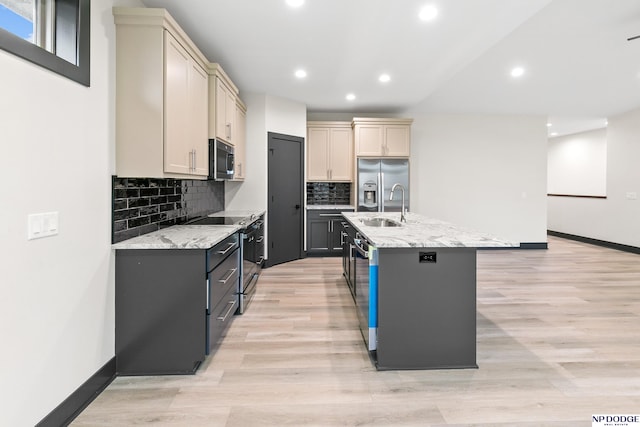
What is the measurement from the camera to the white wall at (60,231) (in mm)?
1517

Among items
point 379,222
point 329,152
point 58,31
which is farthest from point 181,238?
point 329,152

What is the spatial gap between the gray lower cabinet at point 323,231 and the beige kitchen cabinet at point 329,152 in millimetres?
713

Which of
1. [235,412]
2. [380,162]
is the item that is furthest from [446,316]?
[380,162]

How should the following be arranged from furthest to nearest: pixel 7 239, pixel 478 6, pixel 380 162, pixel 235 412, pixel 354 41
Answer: pixel 380 162
pixel 354 41
pixel 478 6
pixel 235 412
pixel 7 239

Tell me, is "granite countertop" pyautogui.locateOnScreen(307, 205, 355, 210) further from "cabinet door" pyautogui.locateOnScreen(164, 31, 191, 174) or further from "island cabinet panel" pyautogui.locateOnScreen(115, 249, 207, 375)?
"island cabinet panel" pyautogui.locateOnScreen(115, 249, 207, 375)

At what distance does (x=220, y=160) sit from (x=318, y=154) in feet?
10.1

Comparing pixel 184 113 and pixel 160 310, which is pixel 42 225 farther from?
pixel 184 113

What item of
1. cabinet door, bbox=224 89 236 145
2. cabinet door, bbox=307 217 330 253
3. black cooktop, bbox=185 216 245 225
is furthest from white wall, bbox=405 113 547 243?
black cooktop, bbox=185 216 245 225

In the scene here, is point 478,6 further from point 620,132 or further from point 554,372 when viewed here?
point 620,132

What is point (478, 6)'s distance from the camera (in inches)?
114

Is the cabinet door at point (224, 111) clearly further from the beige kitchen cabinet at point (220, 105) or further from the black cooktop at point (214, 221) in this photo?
the black cooktop at point (214, 221)

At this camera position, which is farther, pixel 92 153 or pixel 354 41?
pixel 354 41

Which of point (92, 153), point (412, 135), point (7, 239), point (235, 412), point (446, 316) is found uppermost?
point (412, 135)

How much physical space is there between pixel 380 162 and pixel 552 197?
5926 millimetres
